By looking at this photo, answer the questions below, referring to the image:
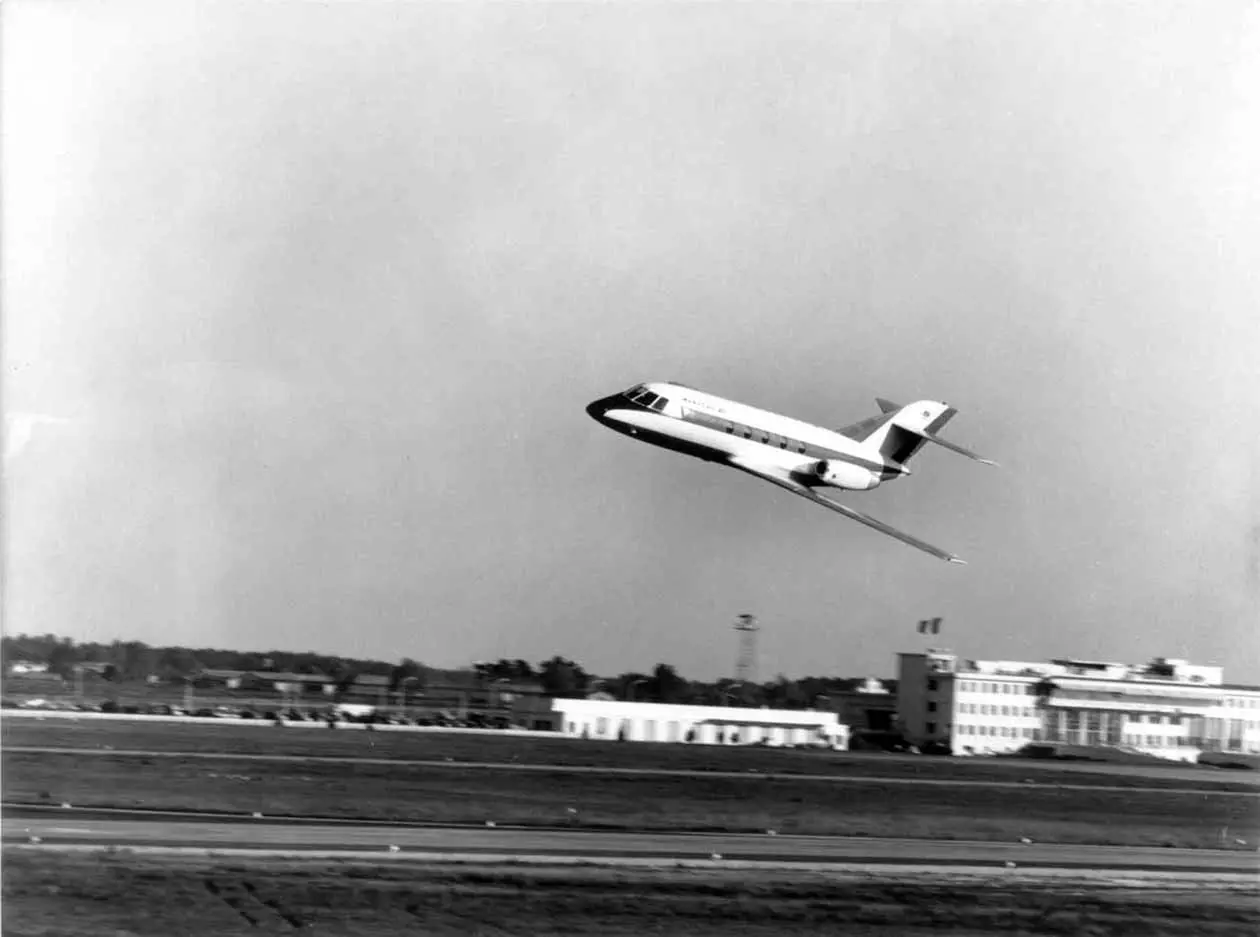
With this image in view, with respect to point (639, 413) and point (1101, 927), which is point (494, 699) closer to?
point (639, 413)

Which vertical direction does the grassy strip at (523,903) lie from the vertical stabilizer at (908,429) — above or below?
below

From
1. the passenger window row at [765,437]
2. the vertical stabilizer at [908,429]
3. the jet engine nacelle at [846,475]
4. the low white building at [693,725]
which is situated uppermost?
the vertical stabilizer at [908,429]

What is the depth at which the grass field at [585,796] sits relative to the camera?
150 ft

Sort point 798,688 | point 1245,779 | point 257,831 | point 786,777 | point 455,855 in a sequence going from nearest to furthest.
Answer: point 455,855 → point 257,831 → point 786,777 → point 1245,779 → point 798,688

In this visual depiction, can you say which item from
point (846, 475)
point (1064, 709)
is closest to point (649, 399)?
point (846, 475)

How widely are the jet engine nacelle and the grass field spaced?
13204mm

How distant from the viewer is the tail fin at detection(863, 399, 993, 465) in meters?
63.2

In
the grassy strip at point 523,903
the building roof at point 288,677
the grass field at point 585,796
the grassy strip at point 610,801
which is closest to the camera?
the grassy strip at point 523,903

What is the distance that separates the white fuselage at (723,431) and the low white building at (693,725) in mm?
51099

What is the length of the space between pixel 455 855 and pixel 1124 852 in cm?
2484

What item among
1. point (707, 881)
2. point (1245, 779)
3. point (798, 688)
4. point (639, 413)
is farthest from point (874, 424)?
point (798, 688)

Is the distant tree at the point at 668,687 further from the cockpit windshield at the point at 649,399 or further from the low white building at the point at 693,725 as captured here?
the cockpit windshield at the point at 649,399

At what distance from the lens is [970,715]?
10856cm

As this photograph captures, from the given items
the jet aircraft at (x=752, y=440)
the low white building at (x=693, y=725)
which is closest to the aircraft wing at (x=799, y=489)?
the jet aircraft at (x=752, y=440)
